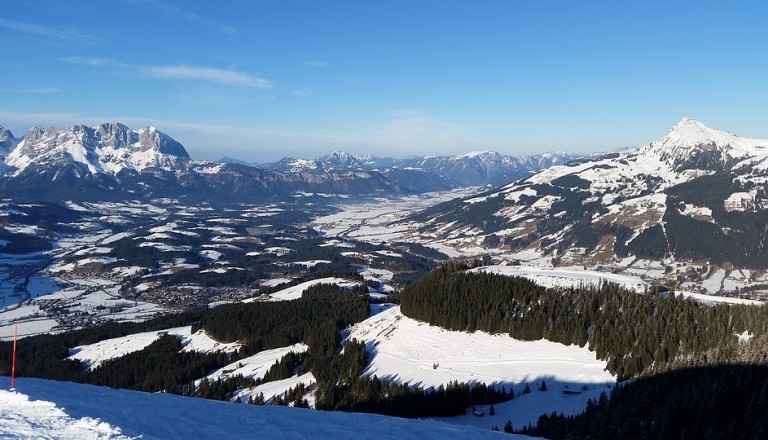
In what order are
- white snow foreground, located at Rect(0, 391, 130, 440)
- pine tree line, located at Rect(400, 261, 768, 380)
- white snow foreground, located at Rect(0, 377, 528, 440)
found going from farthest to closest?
1. pine tree line, located at Rect(400, 261, 768, 380)
2. white snow foreground, located at Rect(0, 377, 528, 440)
3. white snow foreground, located at Rect(0, 391, 130, 440)

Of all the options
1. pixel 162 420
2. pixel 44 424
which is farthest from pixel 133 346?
pixel 44 424

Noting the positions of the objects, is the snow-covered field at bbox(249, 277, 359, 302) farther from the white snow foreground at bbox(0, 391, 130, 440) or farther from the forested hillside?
the white snow foreground at bbox(0, 391, 130, 440)

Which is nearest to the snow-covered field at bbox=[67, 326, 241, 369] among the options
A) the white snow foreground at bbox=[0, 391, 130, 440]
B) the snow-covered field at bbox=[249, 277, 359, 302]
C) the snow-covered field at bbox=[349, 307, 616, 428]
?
the snow-covered field at bbox=[249, 277, 359, 302]

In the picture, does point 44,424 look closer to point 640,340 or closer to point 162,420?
point 162,420

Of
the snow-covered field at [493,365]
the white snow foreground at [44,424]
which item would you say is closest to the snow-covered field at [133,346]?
the snow-covered field at [493,365]

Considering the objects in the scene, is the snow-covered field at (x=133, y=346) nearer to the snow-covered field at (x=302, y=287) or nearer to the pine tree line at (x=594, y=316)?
the snow-covered field at (x=302, y=287)

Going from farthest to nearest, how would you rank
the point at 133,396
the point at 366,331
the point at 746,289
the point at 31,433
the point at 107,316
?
the point at 746,289, the point at 107,316, the point at 366,331, the point at 133,396, the point at 31,433

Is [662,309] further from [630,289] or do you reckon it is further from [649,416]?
[649,416]

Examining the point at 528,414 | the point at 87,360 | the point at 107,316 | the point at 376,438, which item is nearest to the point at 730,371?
the point at 528,414

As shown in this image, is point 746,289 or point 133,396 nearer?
point 133,396
